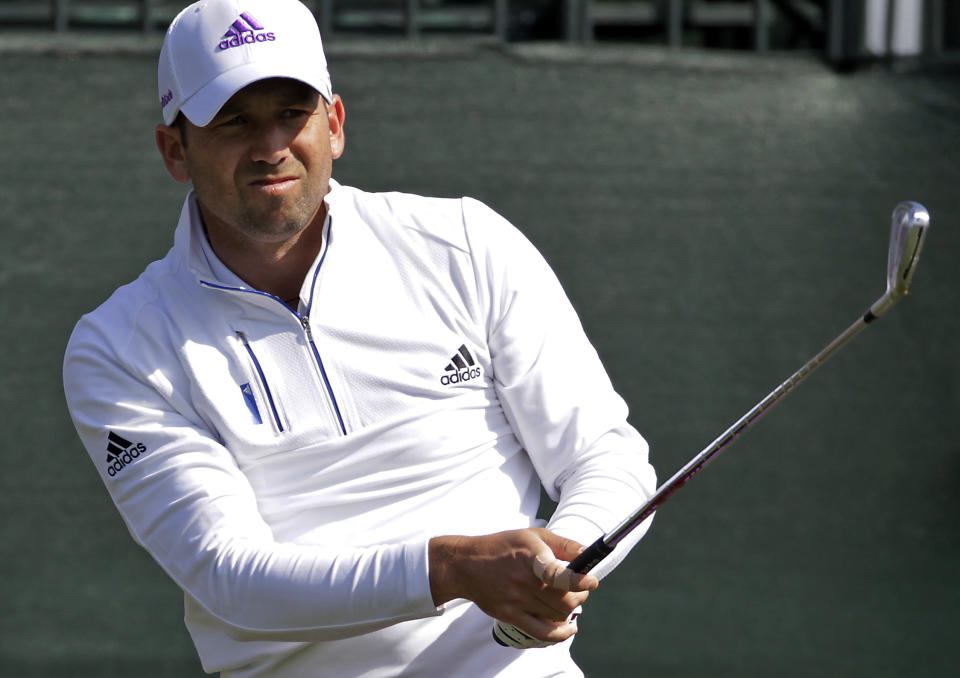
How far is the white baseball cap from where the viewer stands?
1.82 meters

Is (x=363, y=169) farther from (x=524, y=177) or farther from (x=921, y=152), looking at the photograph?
(x=921, y=152)

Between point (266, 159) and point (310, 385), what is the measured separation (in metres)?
0.32

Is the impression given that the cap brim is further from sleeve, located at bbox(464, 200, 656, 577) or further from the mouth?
sleeve, located at bbox(464, 200, 656, 577)

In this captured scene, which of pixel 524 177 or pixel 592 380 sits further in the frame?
pixel 524 177

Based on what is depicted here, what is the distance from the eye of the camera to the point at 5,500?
3355 mm

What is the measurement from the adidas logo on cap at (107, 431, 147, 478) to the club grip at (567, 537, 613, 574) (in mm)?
629

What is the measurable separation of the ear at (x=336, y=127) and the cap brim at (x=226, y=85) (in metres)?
0.16

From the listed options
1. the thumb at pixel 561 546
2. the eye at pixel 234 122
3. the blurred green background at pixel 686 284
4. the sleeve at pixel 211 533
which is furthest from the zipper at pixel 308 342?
the blurred green background at pixel 686 284

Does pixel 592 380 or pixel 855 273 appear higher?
pixel 592 380

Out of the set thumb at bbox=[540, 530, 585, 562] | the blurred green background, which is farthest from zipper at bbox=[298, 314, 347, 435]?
the blurred green background

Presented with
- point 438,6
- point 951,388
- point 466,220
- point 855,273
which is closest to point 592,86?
point 438,6

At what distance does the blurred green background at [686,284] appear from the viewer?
3398 millimetres

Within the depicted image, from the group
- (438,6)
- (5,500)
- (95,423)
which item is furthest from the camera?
(438,6)

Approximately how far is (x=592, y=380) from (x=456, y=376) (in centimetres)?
20
